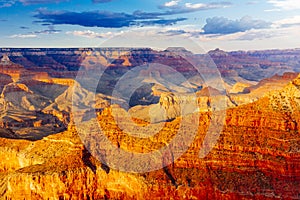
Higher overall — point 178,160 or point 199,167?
point 178,160

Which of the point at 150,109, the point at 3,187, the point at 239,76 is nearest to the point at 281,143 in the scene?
the point at 3,187

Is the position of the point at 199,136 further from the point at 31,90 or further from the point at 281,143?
the point at 31,90

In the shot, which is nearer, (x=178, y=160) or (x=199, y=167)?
(x=199, y=167)

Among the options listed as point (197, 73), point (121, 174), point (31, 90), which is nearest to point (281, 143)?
point (121, 174)

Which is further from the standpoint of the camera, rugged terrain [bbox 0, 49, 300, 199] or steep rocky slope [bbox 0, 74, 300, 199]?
rugged terrain [bbox 0, 49, 300, 199]

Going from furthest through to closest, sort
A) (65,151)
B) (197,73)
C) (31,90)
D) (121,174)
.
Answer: (197,73), (31,90), (65,151), (121,174)

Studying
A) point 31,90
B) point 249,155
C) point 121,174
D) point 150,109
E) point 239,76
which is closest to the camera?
point 249,155

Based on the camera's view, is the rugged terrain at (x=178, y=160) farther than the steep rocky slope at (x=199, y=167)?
Yes

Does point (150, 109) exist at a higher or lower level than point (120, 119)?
lower

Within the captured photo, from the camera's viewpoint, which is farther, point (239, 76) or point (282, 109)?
point (239, 76)
